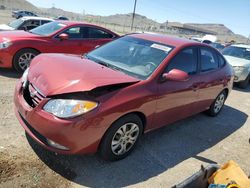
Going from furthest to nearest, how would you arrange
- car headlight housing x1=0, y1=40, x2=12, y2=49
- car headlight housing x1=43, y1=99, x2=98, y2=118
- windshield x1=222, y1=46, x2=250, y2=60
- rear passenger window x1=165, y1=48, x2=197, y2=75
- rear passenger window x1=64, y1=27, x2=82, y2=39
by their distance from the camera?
windshield x1=222, y1=46, x2=250, y2=60
rear passenger window x1=64, y1=27, x2=82, y2=39
car headlight housing x1=0, y1=40, x2=12, y2=49
rear passenger window x1=165, y1=48, x2=197, y2=75
car headlight housing x1=43, y1=99, x2=98, y2=118

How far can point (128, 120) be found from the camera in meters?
3.30

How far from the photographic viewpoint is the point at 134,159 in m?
3.61

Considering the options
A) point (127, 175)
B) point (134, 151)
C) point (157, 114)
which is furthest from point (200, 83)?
point (127, 175)

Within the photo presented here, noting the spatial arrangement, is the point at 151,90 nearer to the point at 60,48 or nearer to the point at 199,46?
the point at 199,46

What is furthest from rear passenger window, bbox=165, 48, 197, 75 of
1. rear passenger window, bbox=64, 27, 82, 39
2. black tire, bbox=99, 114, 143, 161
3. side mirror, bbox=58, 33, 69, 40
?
rear passenger window, bbox=64, 27, 82, 39

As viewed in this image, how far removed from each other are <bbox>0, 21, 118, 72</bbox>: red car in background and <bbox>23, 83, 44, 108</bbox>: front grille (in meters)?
3.61

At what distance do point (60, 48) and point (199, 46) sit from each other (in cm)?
412

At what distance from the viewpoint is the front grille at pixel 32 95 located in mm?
Result: 3041

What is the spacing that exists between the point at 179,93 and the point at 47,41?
4.42m

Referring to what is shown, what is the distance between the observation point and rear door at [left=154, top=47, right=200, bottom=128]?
3.75 meters

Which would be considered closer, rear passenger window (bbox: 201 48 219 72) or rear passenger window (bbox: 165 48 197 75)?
rear passenger window (bbox: 165 48 197 75)

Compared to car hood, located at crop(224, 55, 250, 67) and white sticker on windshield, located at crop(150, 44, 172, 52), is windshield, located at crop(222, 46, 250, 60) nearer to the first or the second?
car hood, located at crop(224, 55, 250, 67)

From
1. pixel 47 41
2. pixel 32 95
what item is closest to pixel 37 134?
pixel 32 95

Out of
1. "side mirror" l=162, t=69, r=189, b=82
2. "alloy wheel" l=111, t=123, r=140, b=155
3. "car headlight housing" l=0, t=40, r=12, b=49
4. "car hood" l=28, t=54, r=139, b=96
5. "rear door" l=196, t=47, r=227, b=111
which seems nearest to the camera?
"car hood" l=28, t=54, r=139, b=96
